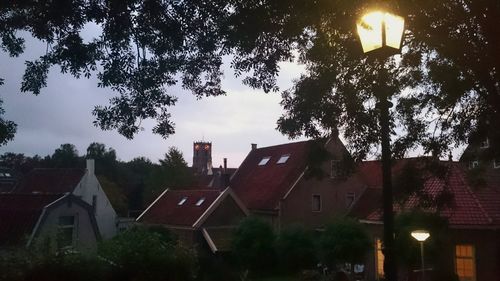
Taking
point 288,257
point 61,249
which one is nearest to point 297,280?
point 288,257

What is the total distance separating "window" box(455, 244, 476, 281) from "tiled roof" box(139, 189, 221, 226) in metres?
17.4

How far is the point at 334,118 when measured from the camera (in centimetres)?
1280

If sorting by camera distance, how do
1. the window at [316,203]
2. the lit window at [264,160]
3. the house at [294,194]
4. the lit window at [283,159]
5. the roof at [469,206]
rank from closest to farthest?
the roof at [469,206]
the house at [294,194]
the window at [316,203]
the lit window at [283,159]
the lit window at [264,160]

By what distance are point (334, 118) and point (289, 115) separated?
1144mm

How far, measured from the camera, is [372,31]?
262 inches

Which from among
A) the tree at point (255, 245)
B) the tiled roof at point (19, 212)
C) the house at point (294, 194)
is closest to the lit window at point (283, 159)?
the house at point (294, 194)

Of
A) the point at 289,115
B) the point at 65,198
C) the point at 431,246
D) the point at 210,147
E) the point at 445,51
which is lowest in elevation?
the point at 431,246

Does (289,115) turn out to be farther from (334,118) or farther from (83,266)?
(83,266)

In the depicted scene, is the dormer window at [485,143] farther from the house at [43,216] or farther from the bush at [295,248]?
the house at [43,216]

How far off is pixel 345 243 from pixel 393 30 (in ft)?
68.8

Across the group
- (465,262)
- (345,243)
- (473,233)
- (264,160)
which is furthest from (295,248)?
(264,160)

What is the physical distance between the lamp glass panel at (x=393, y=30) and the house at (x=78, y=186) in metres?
43.0

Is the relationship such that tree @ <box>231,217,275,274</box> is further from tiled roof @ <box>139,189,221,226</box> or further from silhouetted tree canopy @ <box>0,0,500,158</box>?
silhouetted tree canopy @ <box>0,0,500,158</box>

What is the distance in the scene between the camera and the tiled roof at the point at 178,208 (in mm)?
37812
